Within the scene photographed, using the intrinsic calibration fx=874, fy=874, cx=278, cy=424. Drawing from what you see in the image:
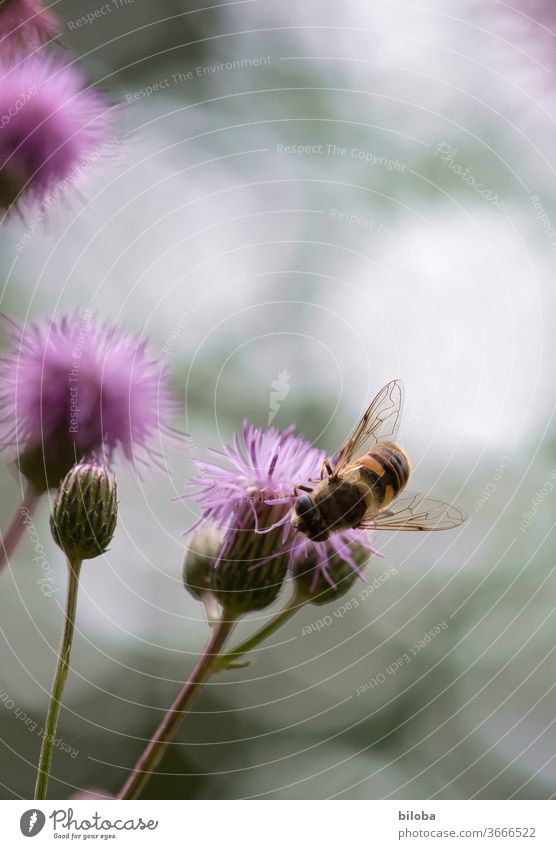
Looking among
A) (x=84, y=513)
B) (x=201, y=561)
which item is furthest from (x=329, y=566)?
(x=84, y=513)

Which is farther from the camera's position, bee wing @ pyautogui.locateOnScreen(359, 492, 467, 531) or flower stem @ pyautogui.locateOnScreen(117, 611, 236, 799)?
bee wing @ pyautogui.locateOnScreen(359, 492, 467, 531)

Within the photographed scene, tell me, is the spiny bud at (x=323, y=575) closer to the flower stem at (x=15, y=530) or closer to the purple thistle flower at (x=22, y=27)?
the flower stem at (x=15, y=530)

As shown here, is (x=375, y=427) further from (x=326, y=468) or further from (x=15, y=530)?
(x=15, y=530)

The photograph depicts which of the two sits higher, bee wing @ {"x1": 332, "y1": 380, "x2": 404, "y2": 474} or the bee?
bee wing @ {"x1": 332, "y1": 380, "x2": 404, "y2": 474}

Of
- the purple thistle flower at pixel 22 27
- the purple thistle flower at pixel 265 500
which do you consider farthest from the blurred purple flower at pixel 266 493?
the purple thistle flower at pixel 22 27

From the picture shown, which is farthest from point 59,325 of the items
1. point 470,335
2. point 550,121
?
point 550,121

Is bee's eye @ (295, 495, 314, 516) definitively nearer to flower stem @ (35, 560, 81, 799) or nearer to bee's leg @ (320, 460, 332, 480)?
bee's leg @ (320, 460, 332, 480)

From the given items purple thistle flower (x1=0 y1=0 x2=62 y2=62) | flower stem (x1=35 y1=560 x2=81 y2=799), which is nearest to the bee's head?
flower stem (x1=35 y1=560 x2=81 y2=799)

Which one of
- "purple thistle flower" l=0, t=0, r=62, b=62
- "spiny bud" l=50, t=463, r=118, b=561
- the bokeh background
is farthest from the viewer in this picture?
the bokeh background
